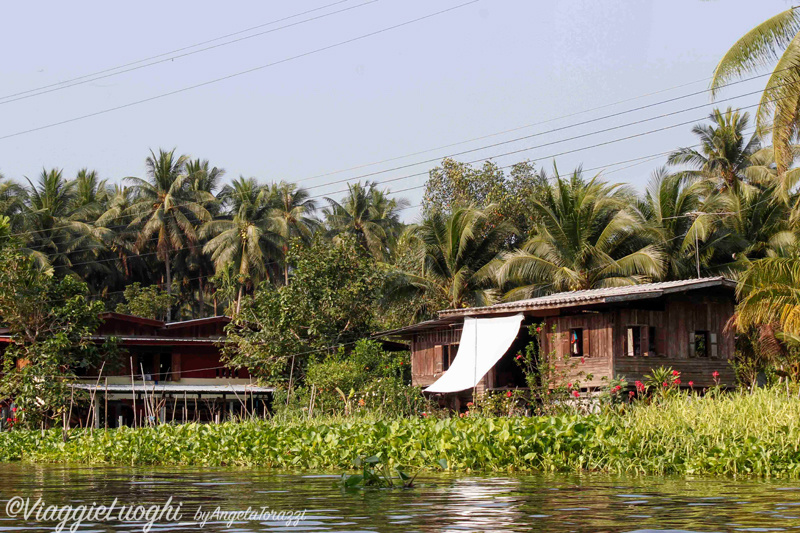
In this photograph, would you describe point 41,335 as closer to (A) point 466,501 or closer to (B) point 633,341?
(B) point 633,341

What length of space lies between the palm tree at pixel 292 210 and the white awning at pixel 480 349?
2486 centimetres

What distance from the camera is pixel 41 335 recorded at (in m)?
33.9

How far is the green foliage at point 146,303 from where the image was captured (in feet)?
174

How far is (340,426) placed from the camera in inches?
755

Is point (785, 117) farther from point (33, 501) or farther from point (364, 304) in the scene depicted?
point (364, 304)

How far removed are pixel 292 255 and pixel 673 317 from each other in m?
14.2

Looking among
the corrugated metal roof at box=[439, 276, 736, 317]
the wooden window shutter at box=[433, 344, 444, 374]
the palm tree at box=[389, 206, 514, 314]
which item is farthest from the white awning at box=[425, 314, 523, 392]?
the palm tree at box=[389, 206, 514, 314]

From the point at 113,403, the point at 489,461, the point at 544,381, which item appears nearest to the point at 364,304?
the point at 113,403

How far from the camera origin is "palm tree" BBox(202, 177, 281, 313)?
52.4 m

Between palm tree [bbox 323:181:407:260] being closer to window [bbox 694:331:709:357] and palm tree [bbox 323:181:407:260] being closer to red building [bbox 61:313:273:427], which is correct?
red building [bbox 61:313:273:427]

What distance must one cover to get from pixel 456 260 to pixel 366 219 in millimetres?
16917

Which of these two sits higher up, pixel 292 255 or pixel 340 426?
pixel 292 255

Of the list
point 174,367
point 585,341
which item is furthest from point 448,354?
point 174,367

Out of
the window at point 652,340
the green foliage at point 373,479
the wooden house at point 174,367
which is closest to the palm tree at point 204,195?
the wooden house at point 174,367
